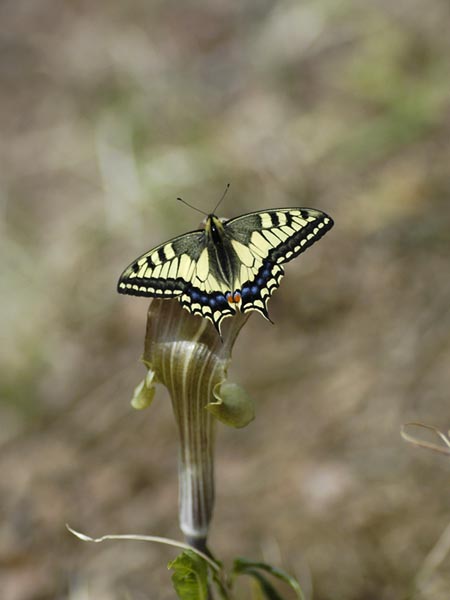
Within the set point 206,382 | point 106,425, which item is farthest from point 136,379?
point 206,382

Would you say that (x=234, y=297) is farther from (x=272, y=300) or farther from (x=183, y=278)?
(x=272, y=300)

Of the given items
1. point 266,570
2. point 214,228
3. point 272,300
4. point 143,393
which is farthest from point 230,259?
point 272,300

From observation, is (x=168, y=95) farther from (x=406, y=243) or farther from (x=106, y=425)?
(x=106, y=425)

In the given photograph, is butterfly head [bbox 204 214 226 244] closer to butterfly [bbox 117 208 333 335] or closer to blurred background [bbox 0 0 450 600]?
butterfly [bbox 117 208 333 335]

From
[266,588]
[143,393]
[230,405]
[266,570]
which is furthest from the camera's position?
[266,588]

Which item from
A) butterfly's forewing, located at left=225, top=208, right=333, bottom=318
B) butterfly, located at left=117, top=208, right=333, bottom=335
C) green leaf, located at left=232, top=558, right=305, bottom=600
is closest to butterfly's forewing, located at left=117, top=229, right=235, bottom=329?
butterfly, located at left=117, top=208, right=333, bottom=335

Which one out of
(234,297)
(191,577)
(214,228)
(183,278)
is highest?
(214,228)

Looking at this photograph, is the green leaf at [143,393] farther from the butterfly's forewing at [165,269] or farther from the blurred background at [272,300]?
the blurred background at [272,300]

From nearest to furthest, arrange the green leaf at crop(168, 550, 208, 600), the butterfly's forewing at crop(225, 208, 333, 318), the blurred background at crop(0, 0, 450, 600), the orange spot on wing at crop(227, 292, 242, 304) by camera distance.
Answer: the green leaf at crop(168, 550, 208, 600)
the orange spot on wing at crop(227, 292, 242, 304)
the butterfly's forewing at crop(225, 208, 333, 318)
the blurred background at crop(0, 0, 450, 600)
